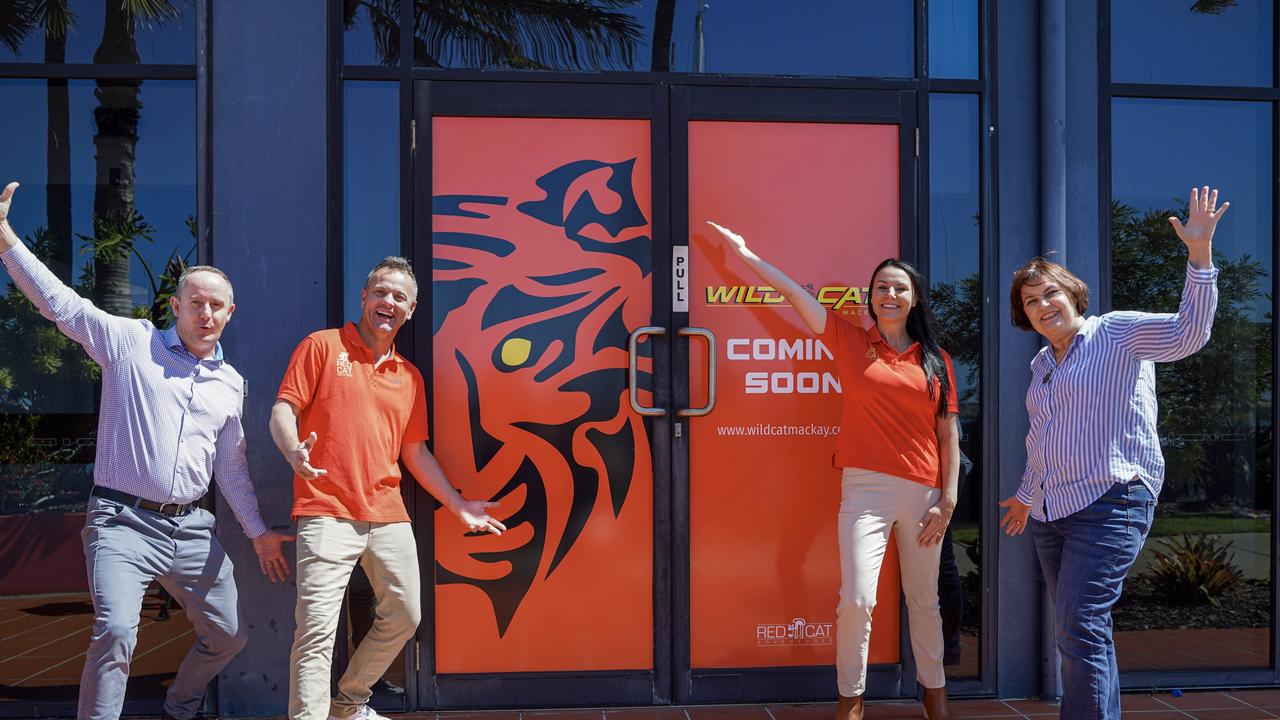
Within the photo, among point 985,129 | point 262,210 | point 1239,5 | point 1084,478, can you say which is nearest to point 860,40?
point 985,129

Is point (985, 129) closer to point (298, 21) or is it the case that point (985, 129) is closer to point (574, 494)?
point (574, 494)

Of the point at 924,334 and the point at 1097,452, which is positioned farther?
the point at 924,334

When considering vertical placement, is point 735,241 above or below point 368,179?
below

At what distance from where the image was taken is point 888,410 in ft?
11.2

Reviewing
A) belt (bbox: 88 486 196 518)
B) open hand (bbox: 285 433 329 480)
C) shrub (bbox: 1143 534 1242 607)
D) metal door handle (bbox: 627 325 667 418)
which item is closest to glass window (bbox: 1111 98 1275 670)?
shrub (bbox: 1143 534 1242 607)

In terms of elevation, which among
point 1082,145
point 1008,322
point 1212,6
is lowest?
point 1008,322

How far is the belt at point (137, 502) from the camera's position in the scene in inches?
116

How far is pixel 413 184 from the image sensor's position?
12.5 ft

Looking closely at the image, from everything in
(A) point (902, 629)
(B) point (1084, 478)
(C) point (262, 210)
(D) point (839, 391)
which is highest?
(C) point (262, 210)

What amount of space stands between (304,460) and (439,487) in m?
0.62

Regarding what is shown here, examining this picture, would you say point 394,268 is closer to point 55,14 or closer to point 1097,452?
point 55,14

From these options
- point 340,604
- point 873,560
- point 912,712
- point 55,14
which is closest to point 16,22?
point 55,14

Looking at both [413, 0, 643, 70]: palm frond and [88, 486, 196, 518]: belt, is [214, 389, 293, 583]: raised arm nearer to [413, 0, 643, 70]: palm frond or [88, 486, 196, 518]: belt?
[88, 486, 196, 518]: belt

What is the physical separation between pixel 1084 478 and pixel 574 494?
2001 mm
